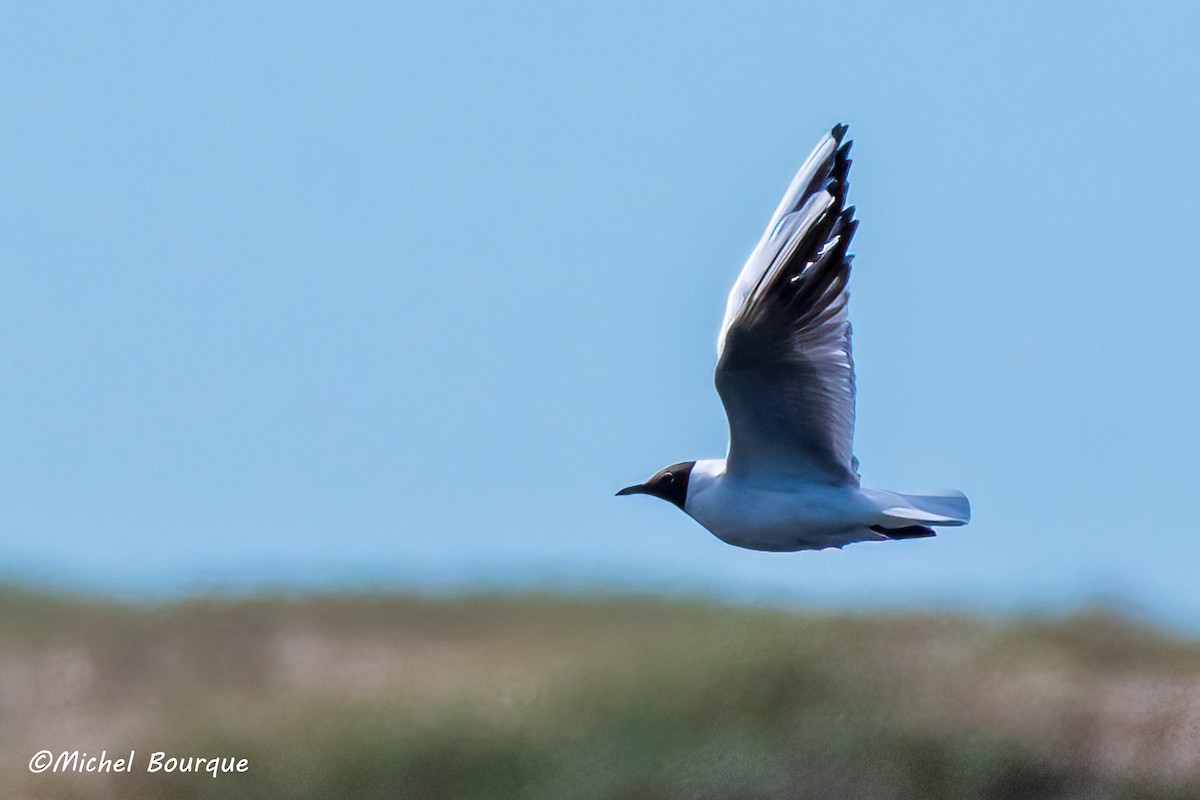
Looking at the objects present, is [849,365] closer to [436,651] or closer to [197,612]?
[436,651]

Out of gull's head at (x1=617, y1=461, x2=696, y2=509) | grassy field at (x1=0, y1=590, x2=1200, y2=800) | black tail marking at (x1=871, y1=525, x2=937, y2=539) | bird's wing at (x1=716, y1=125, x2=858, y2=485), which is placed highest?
bird's wing at (x1=716, y1=125, x2=858, y2=485)

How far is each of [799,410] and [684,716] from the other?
6227mm

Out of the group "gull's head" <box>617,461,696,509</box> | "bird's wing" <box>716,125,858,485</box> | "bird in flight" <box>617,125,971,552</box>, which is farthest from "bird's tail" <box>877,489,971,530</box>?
"gull's head" <box>617,461,696,509</box>

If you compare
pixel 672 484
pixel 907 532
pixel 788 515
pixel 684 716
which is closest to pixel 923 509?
pixel 907 532

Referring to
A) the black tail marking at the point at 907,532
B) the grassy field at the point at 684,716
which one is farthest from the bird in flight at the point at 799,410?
the grassy field at the point at 684,716

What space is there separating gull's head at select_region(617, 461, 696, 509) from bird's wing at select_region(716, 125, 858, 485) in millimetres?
344

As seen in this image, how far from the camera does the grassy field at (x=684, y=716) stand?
1252 centimetres

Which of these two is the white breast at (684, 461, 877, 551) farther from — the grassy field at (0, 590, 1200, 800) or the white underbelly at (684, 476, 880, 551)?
the grassy field at (0, 590, 1200, 800)

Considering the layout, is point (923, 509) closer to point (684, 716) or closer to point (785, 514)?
point (785, 514)

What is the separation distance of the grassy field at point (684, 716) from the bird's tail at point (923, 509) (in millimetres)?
5604

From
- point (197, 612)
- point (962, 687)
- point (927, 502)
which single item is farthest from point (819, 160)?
point (197, 612)

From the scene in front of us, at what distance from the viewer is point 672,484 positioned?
7.82m

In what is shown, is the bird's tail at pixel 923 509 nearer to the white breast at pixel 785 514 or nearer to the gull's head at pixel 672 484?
the white breast at pixel 785 514

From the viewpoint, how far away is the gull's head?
7.79 m
